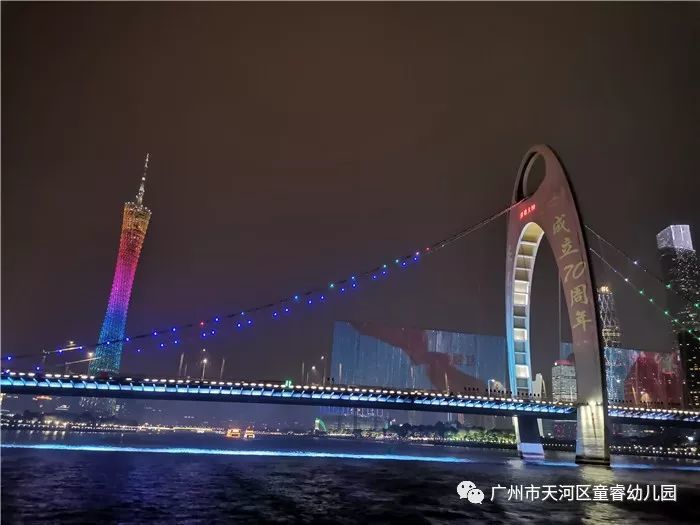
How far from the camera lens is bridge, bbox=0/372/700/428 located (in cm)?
5009

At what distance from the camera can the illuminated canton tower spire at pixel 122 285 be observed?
11500cm

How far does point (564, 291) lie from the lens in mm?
48000

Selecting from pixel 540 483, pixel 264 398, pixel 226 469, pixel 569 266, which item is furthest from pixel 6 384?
pixel 569 266

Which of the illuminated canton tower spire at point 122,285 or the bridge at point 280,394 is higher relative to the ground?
the illuminated canton tower spire at point 122,285

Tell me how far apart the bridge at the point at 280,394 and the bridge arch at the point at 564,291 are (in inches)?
150

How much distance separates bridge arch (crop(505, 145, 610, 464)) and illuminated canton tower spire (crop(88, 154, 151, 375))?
87352 millimetres

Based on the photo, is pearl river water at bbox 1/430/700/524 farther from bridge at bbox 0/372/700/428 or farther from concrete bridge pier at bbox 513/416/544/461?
concrete bridge pier at bbox 513/416/544/461

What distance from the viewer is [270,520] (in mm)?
15922

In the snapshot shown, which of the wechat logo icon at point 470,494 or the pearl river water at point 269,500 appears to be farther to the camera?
the wechat logo icon at point 470,494

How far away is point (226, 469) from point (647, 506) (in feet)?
75.1

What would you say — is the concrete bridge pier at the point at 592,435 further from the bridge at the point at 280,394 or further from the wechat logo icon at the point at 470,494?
the wechat logo icon at the point at 470,494

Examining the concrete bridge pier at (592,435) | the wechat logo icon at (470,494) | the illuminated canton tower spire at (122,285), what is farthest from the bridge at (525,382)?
the illuminated canton tower spire at (122,285)

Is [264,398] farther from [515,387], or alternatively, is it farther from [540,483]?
[540,483]

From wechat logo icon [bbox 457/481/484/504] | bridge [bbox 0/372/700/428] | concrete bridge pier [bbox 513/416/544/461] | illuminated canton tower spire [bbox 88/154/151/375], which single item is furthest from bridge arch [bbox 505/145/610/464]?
illuminated canton tower spire [bbox 88/154/151/375]
